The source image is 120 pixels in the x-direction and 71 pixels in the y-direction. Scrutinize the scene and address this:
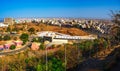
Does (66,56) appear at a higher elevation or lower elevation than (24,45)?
higher

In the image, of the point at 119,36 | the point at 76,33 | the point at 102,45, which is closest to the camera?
the point at 119,36

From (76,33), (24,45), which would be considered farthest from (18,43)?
(76,33)

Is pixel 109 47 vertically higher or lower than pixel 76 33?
higher

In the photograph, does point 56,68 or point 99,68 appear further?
point 56,68

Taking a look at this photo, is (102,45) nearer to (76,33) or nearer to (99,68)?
(99,68)

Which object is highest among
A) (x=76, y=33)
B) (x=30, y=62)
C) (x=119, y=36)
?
(x=119, y=36)

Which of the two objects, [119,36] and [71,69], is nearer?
[119,36]

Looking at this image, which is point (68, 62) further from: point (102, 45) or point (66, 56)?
point (102, 45)

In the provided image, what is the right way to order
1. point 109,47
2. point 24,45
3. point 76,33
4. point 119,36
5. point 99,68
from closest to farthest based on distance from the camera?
point 99,68, point 119,36, point 109,47, point 24,45, point 76,33

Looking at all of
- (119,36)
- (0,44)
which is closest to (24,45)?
(0,44)
